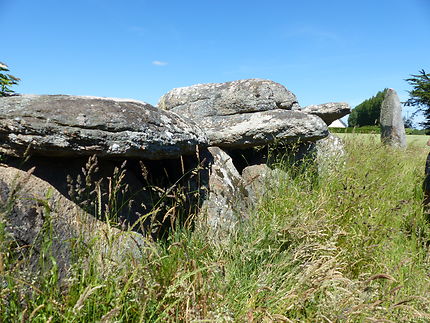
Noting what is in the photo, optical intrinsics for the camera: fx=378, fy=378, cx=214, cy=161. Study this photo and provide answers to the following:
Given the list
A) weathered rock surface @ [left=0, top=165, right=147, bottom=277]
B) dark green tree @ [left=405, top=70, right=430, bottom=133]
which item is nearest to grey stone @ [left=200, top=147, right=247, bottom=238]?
weathered rock surface @ [left=0, top=165, right=147, bottom=277]

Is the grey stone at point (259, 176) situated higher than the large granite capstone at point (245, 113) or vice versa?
the large granite capstone at point (245, 113)

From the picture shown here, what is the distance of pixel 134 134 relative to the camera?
343cm

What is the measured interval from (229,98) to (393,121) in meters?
9.55

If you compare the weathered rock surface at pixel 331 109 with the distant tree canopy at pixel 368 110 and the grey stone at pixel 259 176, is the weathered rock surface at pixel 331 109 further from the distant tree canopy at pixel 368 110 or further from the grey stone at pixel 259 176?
the distant tree canopy at pixel 368 110

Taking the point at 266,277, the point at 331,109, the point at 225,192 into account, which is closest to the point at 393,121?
the point at 331,109

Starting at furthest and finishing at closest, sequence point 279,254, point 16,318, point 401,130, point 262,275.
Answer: point 401,130 < point 279,254 < point 262,275 < point 16,318

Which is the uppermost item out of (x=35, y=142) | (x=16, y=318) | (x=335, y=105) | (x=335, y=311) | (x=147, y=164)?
(x=335, y=105)

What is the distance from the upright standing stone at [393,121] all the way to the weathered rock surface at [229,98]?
839 cm

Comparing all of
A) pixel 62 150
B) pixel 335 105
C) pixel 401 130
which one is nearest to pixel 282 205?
pixel 62 150

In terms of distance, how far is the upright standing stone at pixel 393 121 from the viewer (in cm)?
1310

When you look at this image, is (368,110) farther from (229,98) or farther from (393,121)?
(229,98)

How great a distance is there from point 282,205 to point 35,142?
2440mm

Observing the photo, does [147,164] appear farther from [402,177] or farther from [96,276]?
[402,177]

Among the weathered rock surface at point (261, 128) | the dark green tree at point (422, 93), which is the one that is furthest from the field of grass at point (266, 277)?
the dark green tree at point (422, 93)
